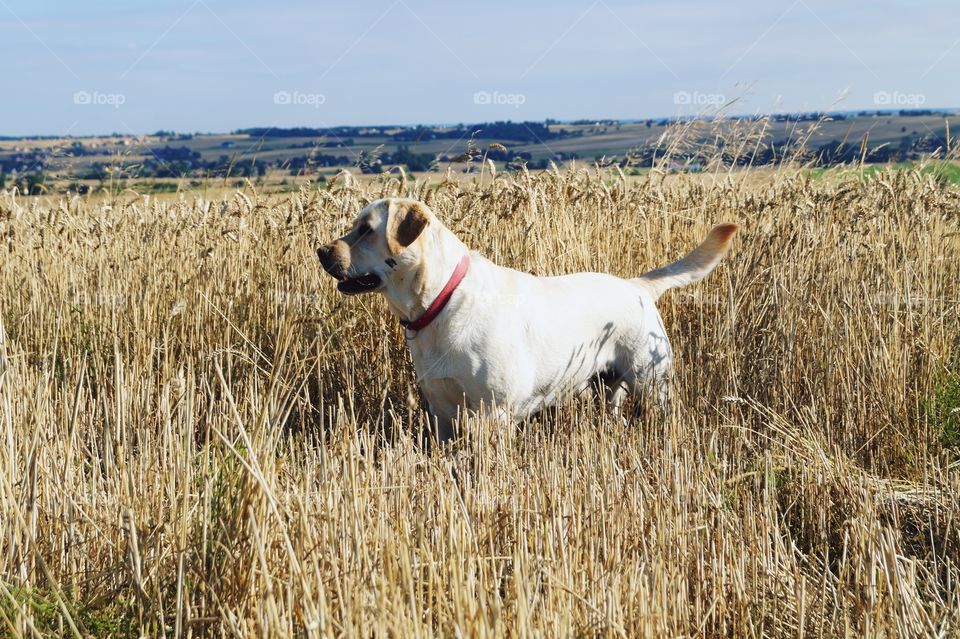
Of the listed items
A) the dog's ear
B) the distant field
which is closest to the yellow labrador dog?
the dog's ear

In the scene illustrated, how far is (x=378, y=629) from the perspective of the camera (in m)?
1.99

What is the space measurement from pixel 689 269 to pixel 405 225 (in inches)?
73.2

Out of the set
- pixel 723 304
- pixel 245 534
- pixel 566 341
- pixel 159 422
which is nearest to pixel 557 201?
pixel 723 304

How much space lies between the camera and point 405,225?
4012mm

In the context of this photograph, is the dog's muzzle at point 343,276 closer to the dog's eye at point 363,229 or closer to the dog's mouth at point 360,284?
the dog's mouth at point 360,284

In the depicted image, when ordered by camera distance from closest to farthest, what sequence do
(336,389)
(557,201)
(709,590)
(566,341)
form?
(709,590)
(566,341)
(336,389)
(557,201)

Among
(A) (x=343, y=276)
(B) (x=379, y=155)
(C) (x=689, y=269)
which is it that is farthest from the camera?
(B) (x=379, y=155)

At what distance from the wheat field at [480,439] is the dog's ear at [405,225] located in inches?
26.3

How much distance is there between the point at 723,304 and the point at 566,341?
118cm

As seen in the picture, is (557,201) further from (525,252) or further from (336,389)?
(336,389)

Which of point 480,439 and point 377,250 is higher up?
point 377,250

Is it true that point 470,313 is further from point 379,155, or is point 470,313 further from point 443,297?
point 379,155

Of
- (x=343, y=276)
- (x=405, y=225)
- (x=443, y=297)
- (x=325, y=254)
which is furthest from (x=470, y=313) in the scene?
(x=325, y=254)

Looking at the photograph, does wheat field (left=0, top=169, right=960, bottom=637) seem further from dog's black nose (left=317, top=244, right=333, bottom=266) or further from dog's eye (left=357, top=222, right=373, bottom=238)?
dog's eye (left=357, top=222, right=373, bottom=238)
